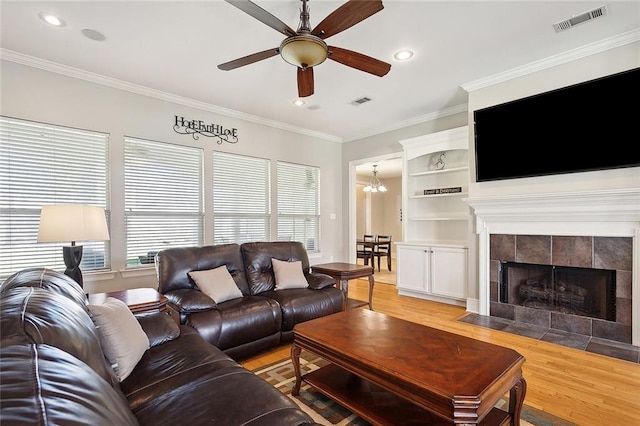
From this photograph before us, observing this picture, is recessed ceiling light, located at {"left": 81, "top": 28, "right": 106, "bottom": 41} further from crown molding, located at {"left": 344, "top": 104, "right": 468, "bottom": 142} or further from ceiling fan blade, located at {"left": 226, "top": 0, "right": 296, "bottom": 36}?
crown molding, located at {"left": 344, "top": 104, "right": 468, "bottom": 142}

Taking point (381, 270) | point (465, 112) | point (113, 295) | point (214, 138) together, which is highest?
point (465, 112)

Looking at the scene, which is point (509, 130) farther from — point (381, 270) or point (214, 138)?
point (381, 270)

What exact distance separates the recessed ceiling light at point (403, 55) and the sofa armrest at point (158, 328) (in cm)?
314

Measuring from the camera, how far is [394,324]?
7.34 ft

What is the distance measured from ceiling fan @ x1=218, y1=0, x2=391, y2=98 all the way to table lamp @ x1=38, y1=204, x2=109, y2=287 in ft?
5.42

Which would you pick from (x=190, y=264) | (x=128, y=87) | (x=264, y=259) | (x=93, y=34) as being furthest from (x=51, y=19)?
(x=264, y=259)

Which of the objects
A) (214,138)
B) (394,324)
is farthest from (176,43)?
(394,324)

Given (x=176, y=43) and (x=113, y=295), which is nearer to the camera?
(x=113, y=295)

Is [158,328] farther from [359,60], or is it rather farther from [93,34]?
[93,34]

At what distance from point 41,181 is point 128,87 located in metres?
1.46

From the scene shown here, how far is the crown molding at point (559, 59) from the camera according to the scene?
2899 millimetres

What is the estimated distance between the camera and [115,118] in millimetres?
3730

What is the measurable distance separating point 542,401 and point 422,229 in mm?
3400

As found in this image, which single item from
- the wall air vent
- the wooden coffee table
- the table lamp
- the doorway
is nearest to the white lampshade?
the table lamp
